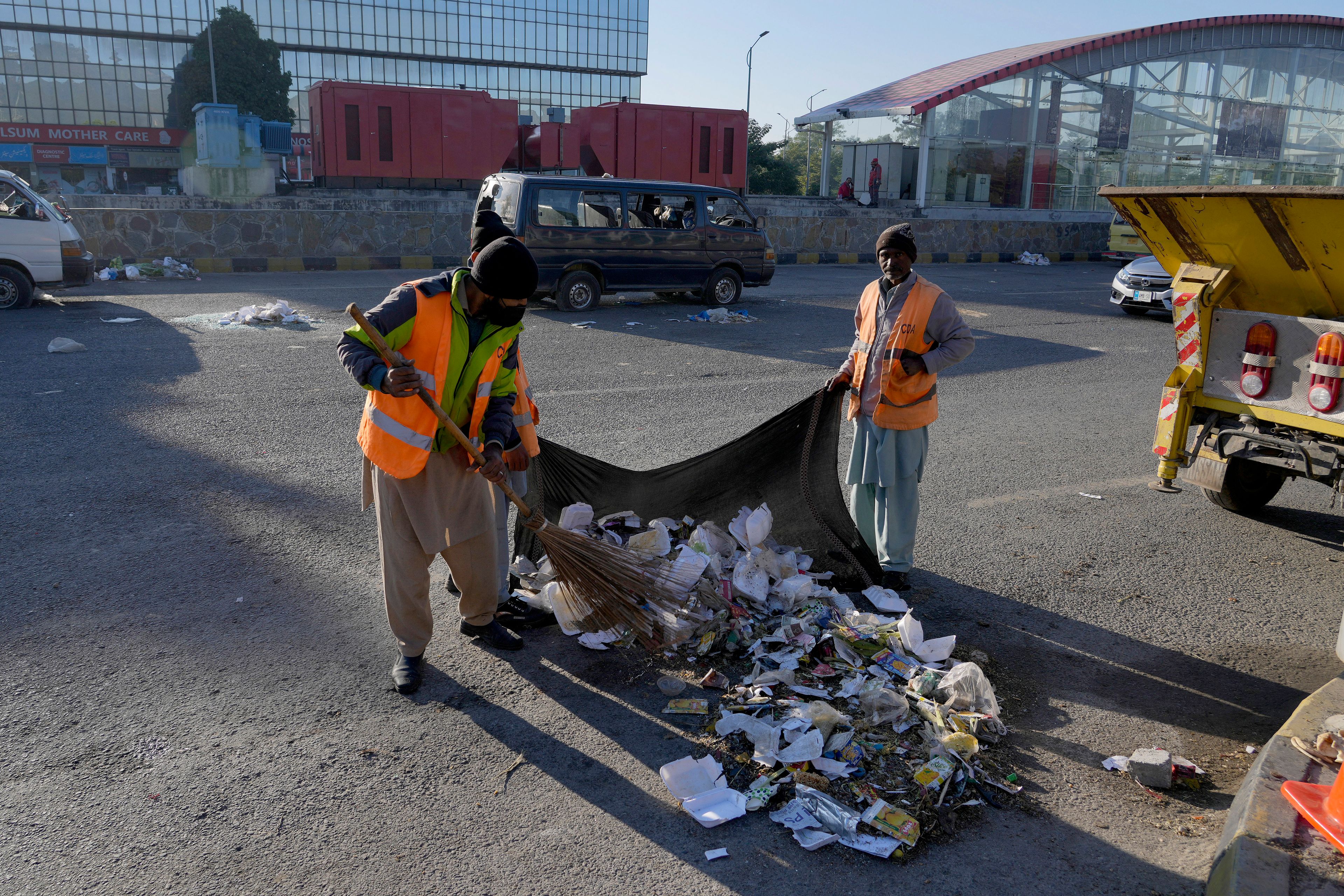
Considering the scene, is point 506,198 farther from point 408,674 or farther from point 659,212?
point 408,674

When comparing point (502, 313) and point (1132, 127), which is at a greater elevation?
point (1132, 127)

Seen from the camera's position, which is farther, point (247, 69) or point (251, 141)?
point (247, 69)

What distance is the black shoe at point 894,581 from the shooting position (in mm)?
4547

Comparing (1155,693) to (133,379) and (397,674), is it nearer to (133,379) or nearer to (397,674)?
(397,674)

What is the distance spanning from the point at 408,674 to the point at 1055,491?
4403 mm

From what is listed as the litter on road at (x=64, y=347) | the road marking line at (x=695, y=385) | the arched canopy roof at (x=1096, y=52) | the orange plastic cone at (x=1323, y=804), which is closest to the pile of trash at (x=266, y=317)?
the litter on road at (x=64, y=347)

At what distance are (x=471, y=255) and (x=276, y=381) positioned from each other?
5.06 meters

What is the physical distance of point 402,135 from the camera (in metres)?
24.0

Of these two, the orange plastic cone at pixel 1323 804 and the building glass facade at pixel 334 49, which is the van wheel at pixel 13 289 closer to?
the orange plastic cone at pixel 1323 804

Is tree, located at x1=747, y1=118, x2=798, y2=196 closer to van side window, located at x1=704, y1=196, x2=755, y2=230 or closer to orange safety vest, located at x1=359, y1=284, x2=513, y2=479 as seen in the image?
van side window, located at x1=704, y1=196, x2=755, y2=230

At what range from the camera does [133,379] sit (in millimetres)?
8289

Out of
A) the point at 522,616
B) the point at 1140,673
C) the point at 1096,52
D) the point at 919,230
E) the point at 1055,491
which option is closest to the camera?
the point at 1140,673

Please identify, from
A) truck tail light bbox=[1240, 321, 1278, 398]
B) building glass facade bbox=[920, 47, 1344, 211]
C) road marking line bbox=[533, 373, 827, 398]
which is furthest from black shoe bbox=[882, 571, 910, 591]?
building glass facade bbox=[920, 47, 1344, 211]

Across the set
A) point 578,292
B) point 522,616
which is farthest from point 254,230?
point 522,616
